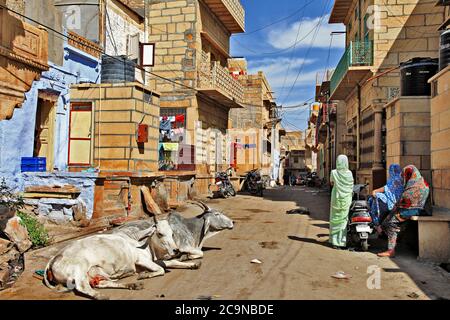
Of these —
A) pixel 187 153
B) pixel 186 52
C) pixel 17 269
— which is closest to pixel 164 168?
pixel 187 153

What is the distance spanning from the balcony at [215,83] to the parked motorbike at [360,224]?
36.4 feet

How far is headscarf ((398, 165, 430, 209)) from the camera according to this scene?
21.1 ft

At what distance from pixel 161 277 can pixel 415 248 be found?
455 centimetres

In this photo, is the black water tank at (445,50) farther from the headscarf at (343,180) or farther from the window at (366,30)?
the window at (366,30)

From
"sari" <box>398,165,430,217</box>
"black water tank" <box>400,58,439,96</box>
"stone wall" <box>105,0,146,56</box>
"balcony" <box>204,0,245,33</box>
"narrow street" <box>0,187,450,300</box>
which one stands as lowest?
"narrow street" <box>0,187,450,300</box>

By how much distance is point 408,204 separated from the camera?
6.52 meters

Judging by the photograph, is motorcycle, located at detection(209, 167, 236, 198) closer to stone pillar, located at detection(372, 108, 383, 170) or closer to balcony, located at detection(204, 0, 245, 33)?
stone pillar, located at detection(372, 108, 383, 170)

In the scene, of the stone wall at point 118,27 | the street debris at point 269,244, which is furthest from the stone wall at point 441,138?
the stone wall at point 118,27

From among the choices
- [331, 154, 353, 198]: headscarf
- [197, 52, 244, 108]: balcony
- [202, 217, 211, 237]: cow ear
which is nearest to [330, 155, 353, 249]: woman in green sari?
[331, 154, 353, 198]: headscarf

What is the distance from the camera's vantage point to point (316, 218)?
11.5 metres

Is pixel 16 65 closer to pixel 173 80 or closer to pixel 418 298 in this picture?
pixel 418 298

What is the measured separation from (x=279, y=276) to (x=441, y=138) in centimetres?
408

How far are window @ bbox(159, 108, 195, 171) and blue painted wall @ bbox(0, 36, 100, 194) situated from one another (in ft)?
15.1

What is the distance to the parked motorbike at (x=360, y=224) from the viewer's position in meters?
6.92
